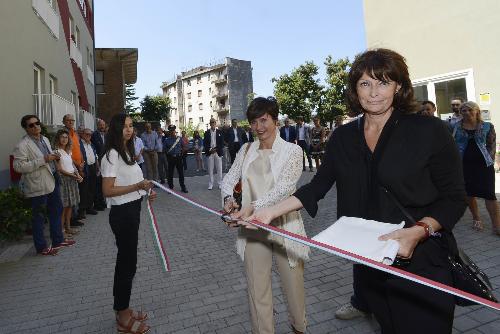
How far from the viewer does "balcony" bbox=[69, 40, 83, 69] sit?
14.8 metres

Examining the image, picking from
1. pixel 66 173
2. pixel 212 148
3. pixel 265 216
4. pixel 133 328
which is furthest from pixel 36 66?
pixel 265 216

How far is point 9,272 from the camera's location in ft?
17.2

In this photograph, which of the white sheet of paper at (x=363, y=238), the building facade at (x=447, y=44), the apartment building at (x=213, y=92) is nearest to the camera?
the white sheet of paper at (x=363, y=238)

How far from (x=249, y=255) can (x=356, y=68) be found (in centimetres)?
161

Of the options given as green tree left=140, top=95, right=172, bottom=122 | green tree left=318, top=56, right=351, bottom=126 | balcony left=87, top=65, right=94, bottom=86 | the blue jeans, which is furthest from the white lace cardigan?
green tree left=140, top=95, right=172, bottom=122

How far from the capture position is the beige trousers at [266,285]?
2682 millimetres

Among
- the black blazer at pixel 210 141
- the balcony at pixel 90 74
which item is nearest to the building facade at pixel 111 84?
the balcony at pixel 90 74

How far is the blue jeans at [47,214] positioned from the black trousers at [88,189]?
86.0 inches

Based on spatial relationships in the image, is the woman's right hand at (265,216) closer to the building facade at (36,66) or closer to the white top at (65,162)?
the white top at (65,162)

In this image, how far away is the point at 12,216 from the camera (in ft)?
19.0

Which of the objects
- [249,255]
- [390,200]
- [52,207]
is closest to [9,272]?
[52,207]

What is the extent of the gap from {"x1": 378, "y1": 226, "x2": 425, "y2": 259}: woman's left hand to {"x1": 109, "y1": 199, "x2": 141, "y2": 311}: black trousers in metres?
2.50

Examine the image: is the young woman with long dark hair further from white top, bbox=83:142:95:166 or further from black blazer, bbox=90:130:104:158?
black blazer, bbox=90:130:104:158

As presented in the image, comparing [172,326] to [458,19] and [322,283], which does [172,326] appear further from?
[458,19]
